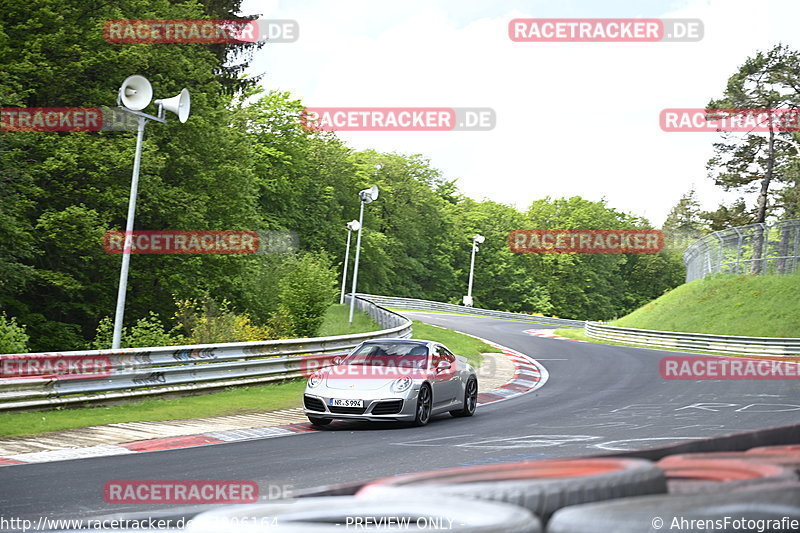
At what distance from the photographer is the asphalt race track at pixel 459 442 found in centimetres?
821

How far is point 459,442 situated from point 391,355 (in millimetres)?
3524

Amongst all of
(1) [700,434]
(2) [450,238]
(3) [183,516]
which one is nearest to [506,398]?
(1) [700,434]

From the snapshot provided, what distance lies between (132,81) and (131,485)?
11.2 meters

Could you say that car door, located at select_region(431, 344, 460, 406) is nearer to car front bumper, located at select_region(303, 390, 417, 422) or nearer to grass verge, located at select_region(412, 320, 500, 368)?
car front bumper, located at select_region(303, 390, 417, 422)

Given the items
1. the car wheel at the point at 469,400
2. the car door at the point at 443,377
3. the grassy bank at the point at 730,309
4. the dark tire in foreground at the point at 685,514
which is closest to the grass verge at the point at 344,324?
the grassy bank at the point at 730,309

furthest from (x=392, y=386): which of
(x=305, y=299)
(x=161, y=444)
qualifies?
(x=305, y=299)

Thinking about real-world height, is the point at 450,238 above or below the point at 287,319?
above

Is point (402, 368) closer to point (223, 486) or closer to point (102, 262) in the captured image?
point (223, 486)

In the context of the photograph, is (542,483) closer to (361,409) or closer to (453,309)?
(361,409)

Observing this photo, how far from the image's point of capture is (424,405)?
1425 centimetres

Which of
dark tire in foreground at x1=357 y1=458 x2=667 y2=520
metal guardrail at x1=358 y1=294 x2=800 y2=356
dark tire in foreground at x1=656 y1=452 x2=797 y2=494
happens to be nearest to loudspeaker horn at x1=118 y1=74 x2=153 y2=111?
dark tire in foreground at x1=357 y1=458 x2=667 y2=520

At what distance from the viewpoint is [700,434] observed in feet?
42.1

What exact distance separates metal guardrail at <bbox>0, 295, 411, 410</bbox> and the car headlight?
435 centimetres

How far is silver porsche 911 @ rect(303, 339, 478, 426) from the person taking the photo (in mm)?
13500
